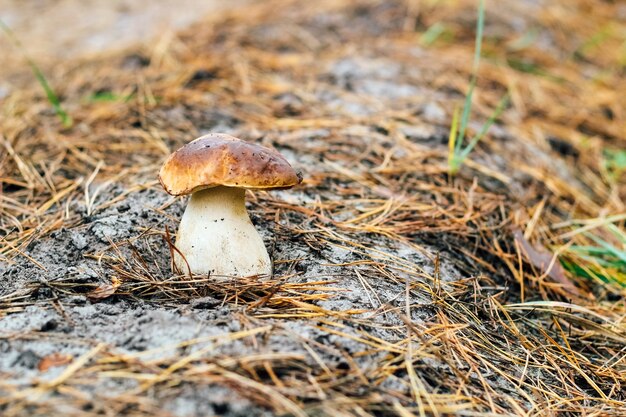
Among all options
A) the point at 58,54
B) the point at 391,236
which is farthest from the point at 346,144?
the point at 58,54

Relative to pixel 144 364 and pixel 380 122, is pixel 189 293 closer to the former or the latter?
pixel 144 364

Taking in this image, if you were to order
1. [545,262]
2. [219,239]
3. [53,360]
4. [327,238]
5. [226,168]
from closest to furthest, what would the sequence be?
[53,360]
[226,168]
[219,239]
[327,238]
[545,262]

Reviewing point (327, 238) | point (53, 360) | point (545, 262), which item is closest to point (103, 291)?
point (53, 360)

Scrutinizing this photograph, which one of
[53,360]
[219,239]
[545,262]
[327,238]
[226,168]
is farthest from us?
[545,262]

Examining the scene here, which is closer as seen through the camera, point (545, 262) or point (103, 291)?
point (103, 291)

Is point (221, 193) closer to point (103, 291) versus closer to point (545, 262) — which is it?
point (103, 291)

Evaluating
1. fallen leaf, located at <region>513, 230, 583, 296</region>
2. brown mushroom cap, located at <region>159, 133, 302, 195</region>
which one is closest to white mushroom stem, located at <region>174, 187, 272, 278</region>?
brown mushroom cap, located at <region>159, 133, 302, 195</region>

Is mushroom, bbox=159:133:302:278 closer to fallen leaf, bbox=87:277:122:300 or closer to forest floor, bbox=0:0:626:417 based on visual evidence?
forest floor, bbox=0:0:626:417

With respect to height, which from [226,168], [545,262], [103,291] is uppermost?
[226,168]
